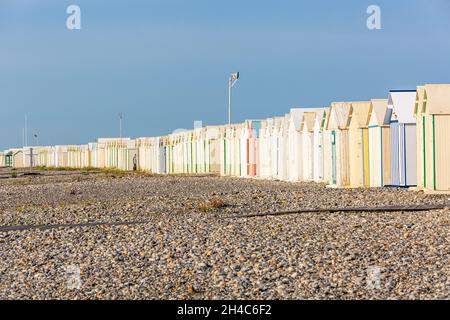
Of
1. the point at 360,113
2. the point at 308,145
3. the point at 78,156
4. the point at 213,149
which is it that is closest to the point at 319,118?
the point at 308,145

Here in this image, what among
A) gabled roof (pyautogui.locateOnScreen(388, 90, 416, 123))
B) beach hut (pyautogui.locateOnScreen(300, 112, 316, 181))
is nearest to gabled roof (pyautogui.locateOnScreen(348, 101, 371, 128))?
gabled roof (pyautogui.locateOnScreen(388, 90, 416, 123))

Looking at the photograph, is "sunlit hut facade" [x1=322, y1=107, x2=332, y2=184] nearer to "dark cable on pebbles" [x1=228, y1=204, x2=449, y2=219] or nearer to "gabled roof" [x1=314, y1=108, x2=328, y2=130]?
"gabled roof" [x1=314, y1=108, x2=328, y2=130]

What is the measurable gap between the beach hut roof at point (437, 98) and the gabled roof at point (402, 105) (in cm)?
268

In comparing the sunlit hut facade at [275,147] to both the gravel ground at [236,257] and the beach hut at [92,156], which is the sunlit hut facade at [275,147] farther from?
the beach hut at [92,156]

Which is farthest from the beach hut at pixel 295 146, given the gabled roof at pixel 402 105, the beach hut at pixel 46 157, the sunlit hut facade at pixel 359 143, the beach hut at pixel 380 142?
Answer: the beach hut at pixel 46 157

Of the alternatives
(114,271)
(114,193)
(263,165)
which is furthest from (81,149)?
(114,271)

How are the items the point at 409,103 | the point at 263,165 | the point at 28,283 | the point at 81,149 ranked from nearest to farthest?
the point at 28,283, the point at 409,103, the point at 263,165, the point at 81,149

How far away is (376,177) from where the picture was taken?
26.3 meters

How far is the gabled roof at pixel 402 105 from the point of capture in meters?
24.6

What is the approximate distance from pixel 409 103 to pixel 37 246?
12.6 metres

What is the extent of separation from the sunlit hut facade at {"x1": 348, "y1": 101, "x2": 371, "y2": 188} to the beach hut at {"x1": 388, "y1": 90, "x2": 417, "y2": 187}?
6.48ft

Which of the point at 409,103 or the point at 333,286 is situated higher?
the point at 409,103

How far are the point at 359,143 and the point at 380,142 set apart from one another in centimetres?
173
